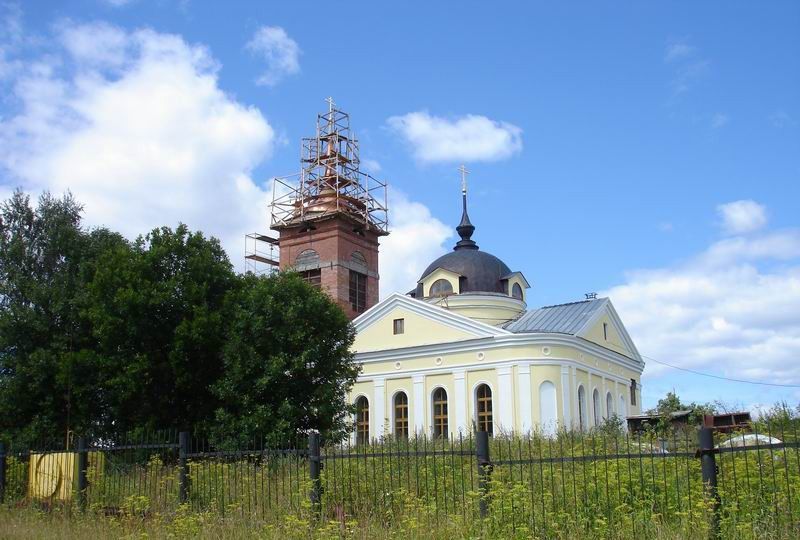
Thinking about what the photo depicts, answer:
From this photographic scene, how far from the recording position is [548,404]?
112 ft

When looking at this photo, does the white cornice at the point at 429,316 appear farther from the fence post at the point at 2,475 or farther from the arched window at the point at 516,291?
the fence post at the point at 2,475

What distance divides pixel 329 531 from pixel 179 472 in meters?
3.51

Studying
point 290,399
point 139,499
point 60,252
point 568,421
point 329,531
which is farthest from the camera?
point 568,421

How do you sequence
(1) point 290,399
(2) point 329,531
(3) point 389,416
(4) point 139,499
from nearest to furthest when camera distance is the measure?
(2) point 329,531
(4) point 139,499
(1) point 290,399
(3) point 389,416

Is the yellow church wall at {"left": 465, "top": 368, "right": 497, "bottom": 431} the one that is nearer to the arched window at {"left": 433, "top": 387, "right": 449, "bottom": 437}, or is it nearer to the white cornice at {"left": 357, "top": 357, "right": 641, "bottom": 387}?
the white cornice at {"left": 357, "top": 357, "right": 641, "bottom": 387}

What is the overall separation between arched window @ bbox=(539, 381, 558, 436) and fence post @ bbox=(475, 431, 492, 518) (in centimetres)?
2480

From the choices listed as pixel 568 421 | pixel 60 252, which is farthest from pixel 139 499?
pixel 568 421

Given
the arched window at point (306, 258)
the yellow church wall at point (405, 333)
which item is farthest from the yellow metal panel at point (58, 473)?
the arched window at point (306, 258)

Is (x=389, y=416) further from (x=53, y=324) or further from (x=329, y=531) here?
(x=329, y=531)

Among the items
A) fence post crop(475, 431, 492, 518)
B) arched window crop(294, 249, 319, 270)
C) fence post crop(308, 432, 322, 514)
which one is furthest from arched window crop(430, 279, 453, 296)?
fence post crop(475, 431, 492, 518)

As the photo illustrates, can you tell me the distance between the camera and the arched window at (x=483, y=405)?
35094 mm

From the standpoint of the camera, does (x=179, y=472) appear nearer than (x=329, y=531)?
No

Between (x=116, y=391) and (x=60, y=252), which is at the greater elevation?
(x=60, y=252)

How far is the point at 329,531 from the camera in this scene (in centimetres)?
930
